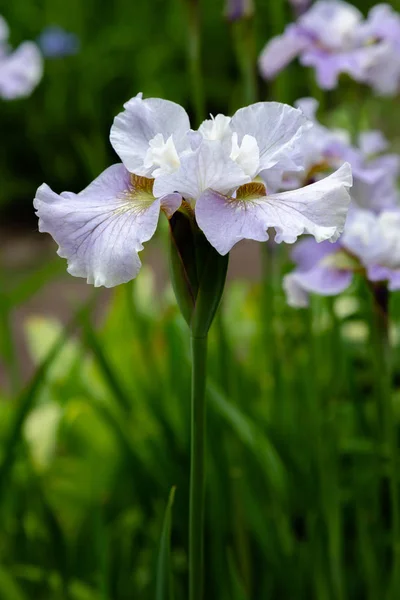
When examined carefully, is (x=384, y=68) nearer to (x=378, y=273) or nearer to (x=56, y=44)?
(x=378, y=273)

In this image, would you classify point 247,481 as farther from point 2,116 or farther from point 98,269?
point 2,116

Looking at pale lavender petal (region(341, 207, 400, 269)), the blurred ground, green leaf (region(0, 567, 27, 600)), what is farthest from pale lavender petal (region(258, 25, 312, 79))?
the blurred ground

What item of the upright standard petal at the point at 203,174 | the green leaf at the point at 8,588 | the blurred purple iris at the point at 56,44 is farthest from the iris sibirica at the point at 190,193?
the blurred purple iris at the point at 56,44

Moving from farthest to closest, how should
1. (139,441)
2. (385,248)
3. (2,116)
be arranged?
(2,116) → (139,441) → (385,248)

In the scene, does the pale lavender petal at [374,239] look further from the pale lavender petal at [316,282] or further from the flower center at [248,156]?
the flower center at [248,156]

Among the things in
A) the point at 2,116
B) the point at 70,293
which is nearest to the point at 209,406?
the point at 70,293

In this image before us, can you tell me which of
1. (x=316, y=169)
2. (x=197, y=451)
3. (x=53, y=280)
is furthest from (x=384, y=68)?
(x=53, y=280)

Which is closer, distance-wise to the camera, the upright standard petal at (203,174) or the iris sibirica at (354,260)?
the upright standard petal at (203,174)
